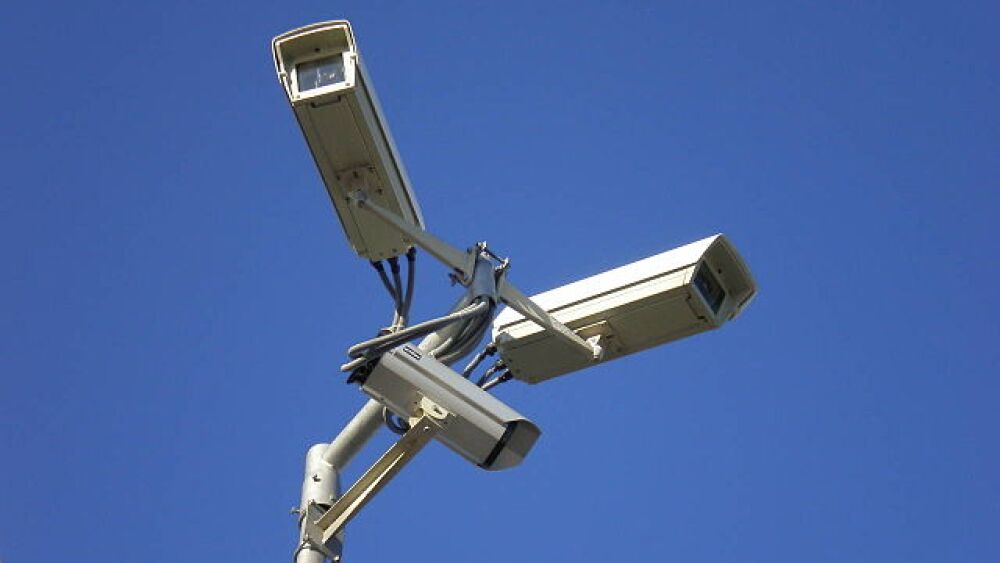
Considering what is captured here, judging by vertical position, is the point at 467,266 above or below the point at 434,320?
Result: above

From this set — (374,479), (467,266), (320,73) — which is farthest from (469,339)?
(320,73)

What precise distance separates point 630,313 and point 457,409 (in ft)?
3.74

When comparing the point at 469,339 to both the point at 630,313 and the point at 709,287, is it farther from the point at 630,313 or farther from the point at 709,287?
the point at 709,287

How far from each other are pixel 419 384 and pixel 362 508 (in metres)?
0.43

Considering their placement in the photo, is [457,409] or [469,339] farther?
[469,339]

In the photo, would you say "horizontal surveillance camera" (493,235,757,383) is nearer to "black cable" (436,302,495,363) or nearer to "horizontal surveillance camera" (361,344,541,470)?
"black cable" (436,302,495,363)

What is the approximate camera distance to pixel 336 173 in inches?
242

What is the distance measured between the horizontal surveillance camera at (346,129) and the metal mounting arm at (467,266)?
5cm

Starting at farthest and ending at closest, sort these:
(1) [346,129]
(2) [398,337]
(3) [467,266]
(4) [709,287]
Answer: (4) [709,287], (1) [346,129], (3) [467,266], (2) [398,337]

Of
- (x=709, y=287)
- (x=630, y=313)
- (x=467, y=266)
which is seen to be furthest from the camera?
(x=709, y=287)

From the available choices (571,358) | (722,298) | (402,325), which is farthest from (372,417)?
(722,298)

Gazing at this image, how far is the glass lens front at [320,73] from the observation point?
19.7 ft

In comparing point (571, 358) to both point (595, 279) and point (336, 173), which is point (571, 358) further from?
point (336, 173)

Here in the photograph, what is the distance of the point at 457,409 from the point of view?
17.5 feet
